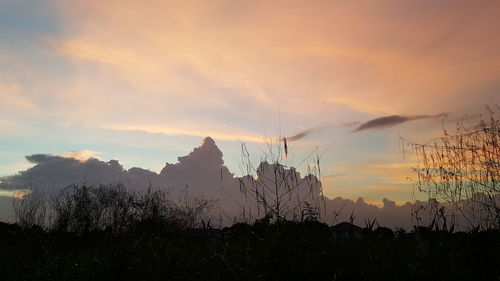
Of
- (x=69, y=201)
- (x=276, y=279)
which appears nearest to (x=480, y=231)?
(x=276, y=279)

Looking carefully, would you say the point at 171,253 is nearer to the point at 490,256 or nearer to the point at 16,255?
the point at 490,256

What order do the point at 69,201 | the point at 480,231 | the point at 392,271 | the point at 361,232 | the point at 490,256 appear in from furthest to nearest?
the point at 69,201
the point at 361,232
the point at 480,231
the point at 490,256
the point at 392,271

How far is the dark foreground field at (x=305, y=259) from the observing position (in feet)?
15.2

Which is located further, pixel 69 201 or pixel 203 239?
pixel 69 201

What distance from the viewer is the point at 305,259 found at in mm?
4848

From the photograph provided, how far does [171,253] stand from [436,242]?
3.24 m

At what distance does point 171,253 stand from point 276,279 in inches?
63.0

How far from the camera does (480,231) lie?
5855mm

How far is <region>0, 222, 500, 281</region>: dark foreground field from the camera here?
15.2ft

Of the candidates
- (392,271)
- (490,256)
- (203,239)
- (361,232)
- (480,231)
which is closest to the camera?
(392,271)

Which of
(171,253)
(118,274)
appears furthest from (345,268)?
(118,274)

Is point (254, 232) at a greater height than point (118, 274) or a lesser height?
greater

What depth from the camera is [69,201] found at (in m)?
35.4

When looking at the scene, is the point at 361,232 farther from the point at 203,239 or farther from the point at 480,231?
the point at 203,239
